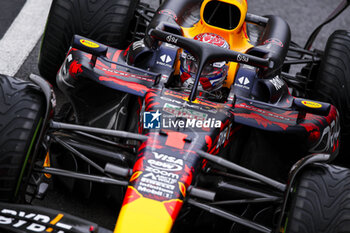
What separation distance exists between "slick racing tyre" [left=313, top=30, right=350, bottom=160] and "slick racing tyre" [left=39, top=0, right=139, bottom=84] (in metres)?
1.84

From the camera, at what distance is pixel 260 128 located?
4090 mm

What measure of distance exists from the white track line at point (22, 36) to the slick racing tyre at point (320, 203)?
343cm

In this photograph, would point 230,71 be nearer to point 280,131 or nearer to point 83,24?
point 280,131

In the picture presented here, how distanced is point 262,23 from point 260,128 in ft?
5.16

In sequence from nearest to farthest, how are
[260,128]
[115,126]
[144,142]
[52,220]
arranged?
[52,220], [144,142], [260,128], [115,126]

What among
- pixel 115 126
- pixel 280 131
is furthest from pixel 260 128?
pixel 115 126

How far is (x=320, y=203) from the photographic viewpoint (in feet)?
10.8

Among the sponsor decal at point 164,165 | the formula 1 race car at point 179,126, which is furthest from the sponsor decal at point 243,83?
the sponsor decal at point 164,165

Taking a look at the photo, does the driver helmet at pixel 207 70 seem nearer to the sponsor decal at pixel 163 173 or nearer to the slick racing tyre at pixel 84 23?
the slick racing tyre at pixel 84 23

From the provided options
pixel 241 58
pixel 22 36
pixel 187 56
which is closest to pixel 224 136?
pixel 241 58

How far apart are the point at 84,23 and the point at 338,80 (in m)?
2.33

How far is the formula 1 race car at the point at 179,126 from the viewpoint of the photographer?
3.30m

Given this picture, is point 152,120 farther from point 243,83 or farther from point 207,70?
point 243,83

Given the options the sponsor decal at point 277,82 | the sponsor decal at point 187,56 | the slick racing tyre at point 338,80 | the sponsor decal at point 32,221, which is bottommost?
the sponsor decal at point 32,221
